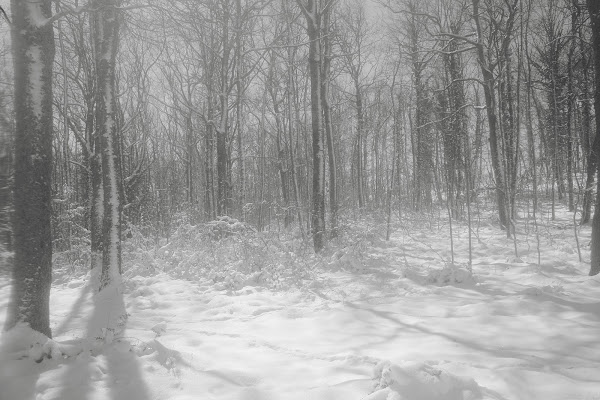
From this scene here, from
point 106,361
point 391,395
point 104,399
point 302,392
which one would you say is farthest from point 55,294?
point 391,395

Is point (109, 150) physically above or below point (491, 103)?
below

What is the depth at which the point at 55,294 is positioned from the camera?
711cm

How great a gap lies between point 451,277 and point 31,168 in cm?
594

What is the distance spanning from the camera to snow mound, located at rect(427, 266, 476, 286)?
601 cm

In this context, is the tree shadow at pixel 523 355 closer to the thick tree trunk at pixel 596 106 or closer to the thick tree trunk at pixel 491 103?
the thick tree trunk at pixel 596 106

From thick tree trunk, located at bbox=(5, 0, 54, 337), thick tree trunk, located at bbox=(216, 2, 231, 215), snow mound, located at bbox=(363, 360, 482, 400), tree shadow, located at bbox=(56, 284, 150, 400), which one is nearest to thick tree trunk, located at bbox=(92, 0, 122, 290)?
thick tree trunk, located at bbox=(5, 0, 54, 337)

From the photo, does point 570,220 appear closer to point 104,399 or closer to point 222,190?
point 222,190

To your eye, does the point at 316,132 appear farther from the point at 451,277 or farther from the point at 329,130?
the point at 451,277

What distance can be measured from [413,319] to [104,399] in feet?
11.2

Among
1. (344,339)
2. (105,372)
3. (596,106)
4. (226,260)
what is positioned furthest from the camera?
(226,260)

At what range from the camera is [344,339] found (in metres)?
4.09

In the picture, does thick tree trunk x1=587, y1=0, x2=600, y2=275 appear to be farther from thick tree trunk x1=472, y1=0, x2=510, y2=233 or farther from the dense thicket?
thick tree trunk x1=472, y1=0, x2=510, y2=233

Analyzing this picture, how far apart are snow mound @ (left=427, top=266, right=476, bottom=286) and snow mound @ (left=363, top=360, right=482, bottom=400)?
11.3 ft

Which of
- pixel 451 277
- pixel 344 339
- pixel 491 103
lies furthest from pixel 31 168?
pixel 491 103
